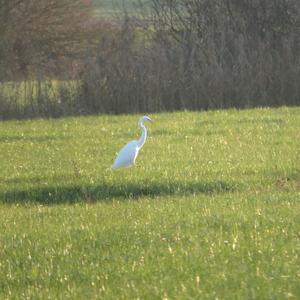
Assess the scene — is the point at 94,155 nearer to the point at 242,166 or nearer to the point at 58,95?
the point at 242,166

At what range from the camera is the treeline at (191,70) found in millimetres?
25578

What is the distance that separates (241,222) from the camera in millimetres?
9203

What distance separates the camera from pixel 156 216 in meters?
9.86

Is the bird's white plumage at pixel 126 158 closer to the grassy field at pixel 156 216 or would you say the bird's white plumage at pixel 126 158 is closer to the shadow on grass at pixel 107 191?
the grassy field at pixel 156 216

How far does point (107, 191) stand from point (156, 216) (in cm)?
274

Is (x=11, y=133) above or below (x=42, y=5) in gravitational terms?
below

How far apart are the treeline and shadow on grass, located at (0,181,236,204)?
12628mm

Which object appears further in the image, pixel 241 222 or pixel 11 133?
pixel 11 133

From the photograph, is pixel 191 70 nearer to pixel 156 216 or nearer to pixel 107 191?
pixel 107 191

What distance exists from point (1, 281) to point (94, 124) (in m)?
14.0

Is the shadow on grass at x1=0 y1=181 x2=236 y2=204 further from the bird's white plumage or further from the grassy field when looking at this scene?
the bird's white plumage

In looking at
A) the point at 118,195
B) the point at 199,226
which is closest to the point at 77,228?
the point at 199,226

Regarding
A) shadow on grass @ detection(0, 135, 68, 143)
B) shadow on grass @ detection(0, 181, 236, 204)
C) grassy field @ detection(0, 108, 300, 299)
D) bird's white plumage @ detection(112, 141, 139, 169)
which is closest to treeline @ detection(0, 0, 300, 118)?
shadow on grass @ detection(0, 135, 68, 143)

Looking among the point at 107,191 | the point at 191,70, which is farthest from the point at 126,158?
the point at 191,70
